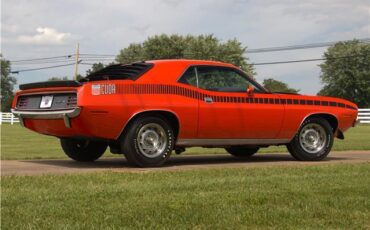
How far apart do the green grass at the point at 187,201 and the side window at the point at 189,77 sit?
1822mm

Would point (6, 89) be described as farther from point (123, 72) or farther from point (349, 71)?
point (123, 72)

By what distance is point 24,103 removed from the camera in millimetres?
8602

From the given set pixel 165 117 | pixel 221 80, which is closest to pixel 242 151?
pixel 221 80

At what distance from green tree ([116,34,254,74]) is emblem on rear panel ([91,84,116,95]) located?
6048 centimetres

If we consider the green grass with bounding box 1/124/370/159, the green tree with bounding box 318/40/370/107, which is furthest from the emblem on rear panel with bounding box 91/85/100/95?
the green tree with bounding box 318/40/370/107

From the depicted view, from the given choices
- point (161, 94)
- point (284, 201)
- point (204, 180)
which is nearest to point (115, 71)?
point (161, 94)

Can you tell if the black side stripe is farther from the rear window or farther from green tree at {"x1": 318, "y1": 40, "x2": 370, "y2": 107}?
green tree at {"x1": 318, "y1": 40, "x2": 370, "y2": 107}

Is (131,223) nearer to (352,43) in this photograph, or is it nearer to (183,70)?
(183,70)

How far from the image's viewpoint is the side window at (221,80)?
8703 millimetres

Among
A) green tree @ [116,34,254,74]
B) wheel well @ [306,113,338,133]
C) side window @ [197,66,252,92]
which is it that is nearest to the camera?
side window @ [197,66,252,92]

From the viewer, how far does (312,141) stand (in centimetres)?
976

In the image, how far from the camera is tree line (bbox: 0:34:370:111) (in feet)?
236

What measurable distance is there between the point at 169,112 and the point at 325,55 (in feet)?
239

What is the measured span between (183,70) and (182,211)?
4127 millimetres
